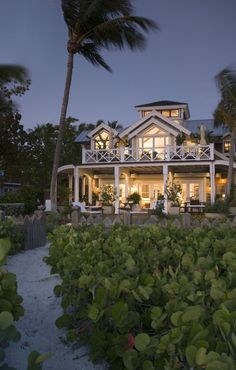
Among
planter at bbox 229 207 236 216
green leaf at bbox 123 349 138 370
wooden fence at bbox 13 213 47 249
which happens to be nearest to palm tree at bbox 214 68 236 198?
planter at bbox 229 207 236 216

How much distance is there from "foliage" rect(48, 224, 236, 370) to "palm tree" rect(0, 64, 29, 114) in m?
19.0

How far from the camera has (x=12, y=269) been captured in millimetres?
8031

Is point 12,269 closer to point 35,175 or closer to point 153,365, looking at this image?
point 153,365

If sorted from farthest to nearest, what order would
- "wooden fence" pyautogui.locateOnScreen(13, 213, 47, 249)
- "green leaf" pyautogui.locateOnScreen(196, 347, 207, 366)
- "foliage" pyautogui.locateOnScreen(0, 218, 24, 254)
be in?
"wooden fence" pyautogui.locateOnScreen(13, 213, 47, 249) < "foliage" pyautogui.locateOnScreen(0, 218, 24, 254) < "green leaf" pyautogui.locateOnScreen(196, 347, 207, 366)

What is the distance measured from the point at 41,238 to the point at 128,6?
54.2 ft

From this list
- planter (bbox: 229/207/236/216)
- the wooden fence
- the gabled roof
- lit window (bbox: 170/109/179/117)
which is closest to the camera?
the wooden fence

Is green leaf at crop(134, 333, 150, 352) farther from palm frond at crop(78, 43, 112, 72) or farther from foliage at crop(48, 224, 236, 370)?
palm frond at crop(78, 43, 112, 72)

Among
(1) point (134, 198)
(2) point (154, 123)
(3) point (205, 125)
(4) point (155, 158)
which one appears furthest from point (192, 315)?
(3) point (205, 125)

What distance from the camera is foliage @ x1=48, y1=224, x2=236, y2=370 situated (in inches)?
83.6

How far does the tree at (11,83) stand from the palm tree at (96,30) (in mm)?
2575

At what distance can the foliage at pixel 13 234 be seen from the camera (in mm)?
9359

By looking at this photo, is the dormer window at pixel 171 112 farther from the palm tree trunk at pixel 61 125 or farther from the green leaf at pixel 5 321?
the green leaf at pixel 5 321

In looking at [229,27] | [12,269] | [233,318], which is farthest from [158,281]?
[229,27]

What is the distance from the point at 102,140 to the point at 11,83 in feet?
24.7
